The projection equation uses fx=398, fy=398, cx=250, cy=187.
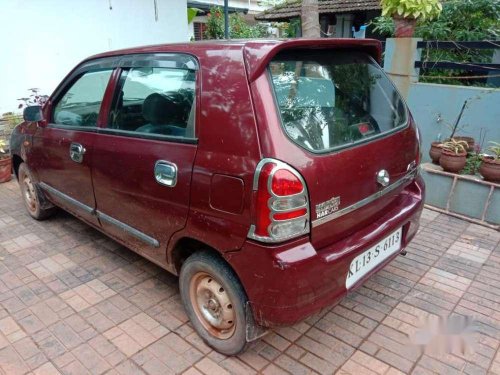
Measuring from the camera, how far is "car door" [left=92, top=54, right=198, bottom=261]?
90.4 inches

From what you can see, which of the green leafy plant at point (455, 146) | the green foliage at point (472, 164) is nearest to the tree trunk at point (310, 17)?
the green leafy plant at point (455, 146)

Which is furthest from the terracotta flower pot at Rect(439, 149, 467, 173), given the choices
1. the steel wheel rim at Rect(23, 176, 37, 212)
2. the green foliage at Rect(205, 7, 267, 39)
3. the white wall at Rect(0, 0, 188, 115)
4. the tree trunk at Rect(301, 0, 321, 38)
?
the green foliage at Rect(205, 7, 267, 39)

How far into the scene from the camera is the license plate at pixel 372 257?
2235 mm

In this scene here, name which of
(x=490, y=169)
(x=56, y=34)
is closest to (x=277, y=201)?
(x=490, y=169)

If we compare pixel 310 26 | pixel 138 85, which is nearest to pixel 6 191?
pixel 138 85

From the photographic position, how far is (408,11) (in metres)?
5.02

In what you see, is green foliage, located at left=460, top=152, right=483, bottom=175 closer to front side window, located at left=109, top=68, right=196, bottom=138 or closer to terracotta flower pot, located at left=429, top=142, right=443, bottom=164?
terracotta flower pot, located at left=429, top=142, right=443, bottom=164

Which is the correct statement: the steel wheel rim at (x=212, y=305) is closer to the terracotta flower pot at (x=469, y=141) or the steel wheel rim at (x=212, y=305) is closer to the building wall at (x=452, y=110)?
the terracotta flower pot at (x=469, y=141)

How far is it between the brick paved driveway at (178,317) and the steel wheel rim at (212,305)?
146mm

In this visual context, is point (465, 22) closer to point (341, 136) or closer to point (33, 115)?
point (341, 136)

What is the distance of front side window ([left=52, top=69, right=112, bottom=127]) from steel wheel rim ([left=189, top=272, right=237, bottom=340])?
4.91 ft

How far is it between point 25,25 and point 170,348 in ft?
18.5

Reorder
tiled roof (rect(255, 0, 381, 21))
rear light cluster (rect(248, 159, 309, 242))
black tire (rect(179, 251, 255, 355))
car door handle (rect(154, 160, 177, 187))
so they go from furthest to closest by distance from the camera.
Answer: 1. tiled roof (rect(255, 0, 381, 21))
2. car door handle (rect(154, 160, 177, 187))
3. black tire (rect(179, 251, 255, 355))
4. rear light cluster (rect(248, 159, 309, 242))

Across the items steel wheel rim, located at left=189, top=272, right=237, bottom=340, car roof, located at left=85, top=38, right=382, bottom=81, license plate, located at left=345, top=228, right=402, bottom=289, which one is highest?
car roof, located at left=85, top=38, right=382, bottom=81
